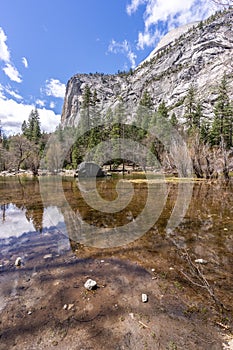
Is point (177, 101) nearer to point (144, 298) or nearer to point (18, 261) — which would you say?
point (18, 261)

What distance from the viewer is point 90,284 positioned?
8.25 ft

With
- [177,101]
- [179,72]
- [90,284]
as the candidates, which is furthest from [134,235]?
[179,72]

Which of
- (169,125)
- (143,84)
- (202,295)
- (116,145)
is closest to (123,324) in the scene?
(202,295)

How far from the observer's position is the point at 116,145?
3259 centimetres

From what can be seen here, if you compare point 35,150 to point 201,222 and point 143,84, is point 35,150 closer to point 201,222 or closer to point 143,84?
point 201,222

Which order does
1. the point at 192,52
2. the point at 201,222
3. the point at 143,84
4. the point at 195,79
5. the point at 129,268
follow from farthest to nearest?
the point at 143,84 → the point at 192,52 → the point at 195,79 → the point at 201,222 → the point at 129,268

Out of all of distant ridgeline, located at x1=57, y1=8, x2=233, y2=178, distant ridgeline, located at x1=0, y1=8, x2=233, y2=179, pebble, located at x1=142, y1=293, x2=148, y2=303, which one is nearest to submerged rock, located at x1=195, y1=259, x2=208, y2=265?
pebble, located at x1=142, y1=293, x2=148, y2=303

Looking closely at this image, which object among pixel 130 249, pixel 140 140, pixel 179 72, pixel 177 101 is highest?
pixel 179 72

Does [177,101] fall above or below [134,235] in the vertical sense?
above

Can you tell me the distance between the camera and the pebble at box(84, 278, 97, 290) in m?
2.49

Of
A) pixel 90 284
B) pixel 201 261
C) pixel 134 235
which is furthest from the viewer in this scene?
pixel 134 235

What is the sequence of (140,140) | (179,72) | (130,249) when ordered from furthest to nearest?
(179,72) < (140,140) < (130,249)

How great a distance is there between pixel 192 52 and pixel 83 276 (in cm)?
8992

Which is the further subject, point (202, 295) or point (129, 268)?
point (129, 268)
